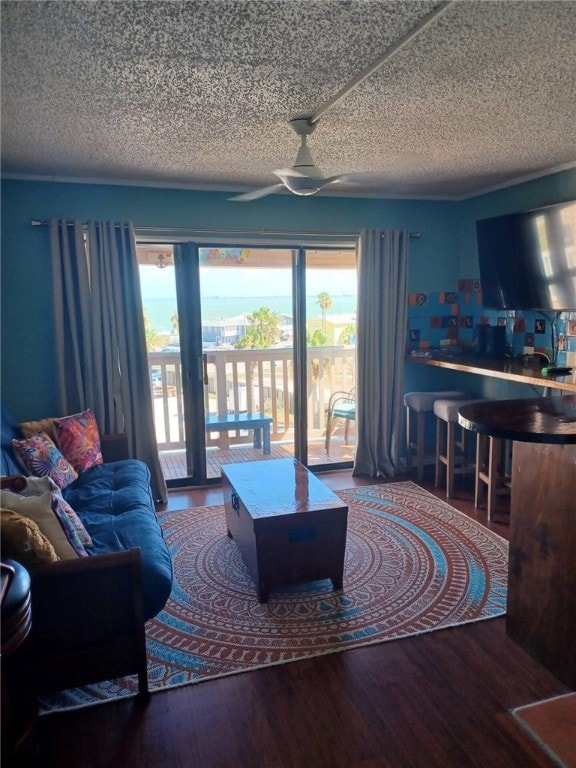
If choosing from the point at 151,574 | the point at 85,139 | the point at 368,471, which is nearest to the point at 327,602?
the point at 151,574

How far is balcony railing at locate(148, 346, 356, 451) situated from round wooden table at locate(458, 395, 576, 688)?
8.19 ft

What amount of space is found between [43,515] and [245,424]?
8.80ft

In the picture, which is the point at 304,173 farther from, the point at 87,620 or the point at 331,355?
the point at 331,355

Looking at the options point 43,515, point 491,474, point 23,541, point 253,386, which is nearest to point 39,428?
point 43,515

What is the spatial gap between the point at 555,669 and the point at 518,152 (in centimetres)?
277

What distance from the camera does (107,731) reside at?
5.93 feet

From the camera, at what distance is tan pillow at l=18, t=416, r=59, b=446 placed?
123 inches

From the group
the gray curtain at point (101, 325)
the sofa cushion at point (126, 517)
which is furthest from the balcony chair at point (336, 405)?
the sofa cushion at point (126, 517)

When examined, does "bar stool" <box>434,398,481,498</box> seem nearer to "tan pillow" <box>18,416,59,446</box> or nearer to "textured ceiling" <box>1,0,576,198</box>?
"textured ceiling" <box>1,0,576,198</box>

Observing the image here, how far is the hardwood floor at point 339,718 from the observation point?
66.3 inches

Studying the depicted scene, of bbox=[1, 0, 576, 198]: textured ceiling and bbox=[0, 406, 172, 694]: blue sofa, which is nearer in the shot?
bbox=[1, 0, 576, 198]: textured ceiling

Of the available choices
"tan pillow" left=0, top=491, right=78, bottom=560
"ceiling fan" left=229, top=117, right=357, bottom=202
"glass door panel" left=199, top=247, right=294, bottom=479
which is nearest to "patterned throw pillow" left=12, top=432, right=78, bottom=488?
"tan pillow" left=0, top=491, right=78, bottom=560

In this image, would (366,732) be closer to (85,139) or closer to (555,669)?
(555,669)

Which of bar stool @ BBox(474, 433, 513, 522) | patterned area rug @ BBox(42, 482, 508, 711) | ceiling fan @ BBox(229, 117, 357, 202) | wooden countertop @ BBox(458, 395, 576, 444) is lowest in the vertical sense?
patterned area rug @ BBox(42, 482, 508, 711)
